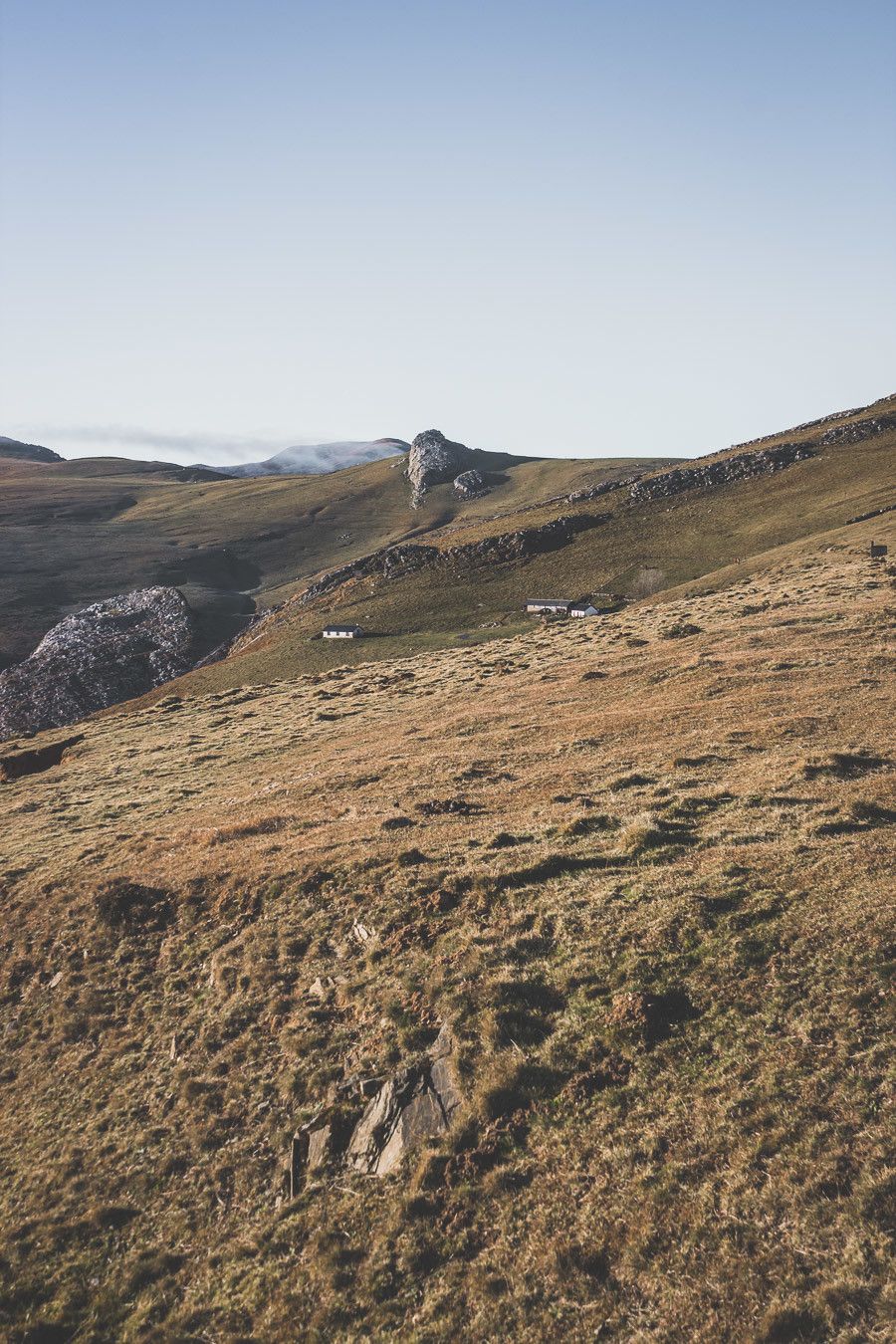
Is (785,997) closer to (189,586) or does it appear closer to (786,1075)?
(786,1075)

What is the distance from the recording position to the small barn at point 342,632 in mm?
104456

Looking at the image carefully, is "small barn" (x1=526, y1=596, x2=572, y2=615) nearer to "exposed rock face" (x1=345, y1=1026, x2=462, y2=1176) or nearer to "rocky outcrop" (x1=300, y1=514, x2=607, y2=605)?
"rocky outcrop" (x1=300, y1=514, x2=607, y2=605)

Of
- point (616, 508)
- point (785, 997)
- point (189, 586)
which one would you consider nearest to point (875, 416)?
point (616, 508)

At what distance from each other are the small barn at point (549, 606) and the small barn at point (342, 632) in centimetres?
2419

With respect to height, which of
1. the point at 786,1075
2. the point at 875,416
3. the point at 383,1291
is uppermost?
the point at 875,416

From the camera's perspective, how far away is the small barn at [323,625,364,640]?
104m

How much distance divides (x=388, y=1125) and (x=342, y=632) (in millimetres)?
92253

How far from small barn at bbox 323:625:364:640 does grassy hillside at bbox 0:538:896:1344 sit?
225 ft

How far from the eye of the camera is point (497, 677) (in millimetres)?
59875

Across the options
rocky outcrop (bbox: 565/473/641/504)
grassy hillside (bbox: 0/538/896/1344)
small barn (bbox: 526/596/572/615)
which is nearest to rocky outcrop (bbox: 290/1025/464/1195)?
grassy hillside (bbox: 0/538/896/1344)

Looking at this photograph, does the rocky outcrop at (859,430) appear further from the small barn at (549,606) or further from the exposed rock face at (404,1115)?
the exposed rock face at (404,1115)

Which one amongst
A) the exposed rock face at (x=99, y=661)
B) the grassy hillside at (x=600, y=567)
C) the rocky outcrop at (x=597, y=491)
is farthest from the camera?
the rocky outcrop at (x=597, y=491)

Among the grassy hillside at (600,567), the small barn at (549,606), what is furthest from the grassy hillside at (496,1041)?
the small barn at (549,606)

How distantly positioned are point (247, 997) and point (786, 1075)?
14503 mm
